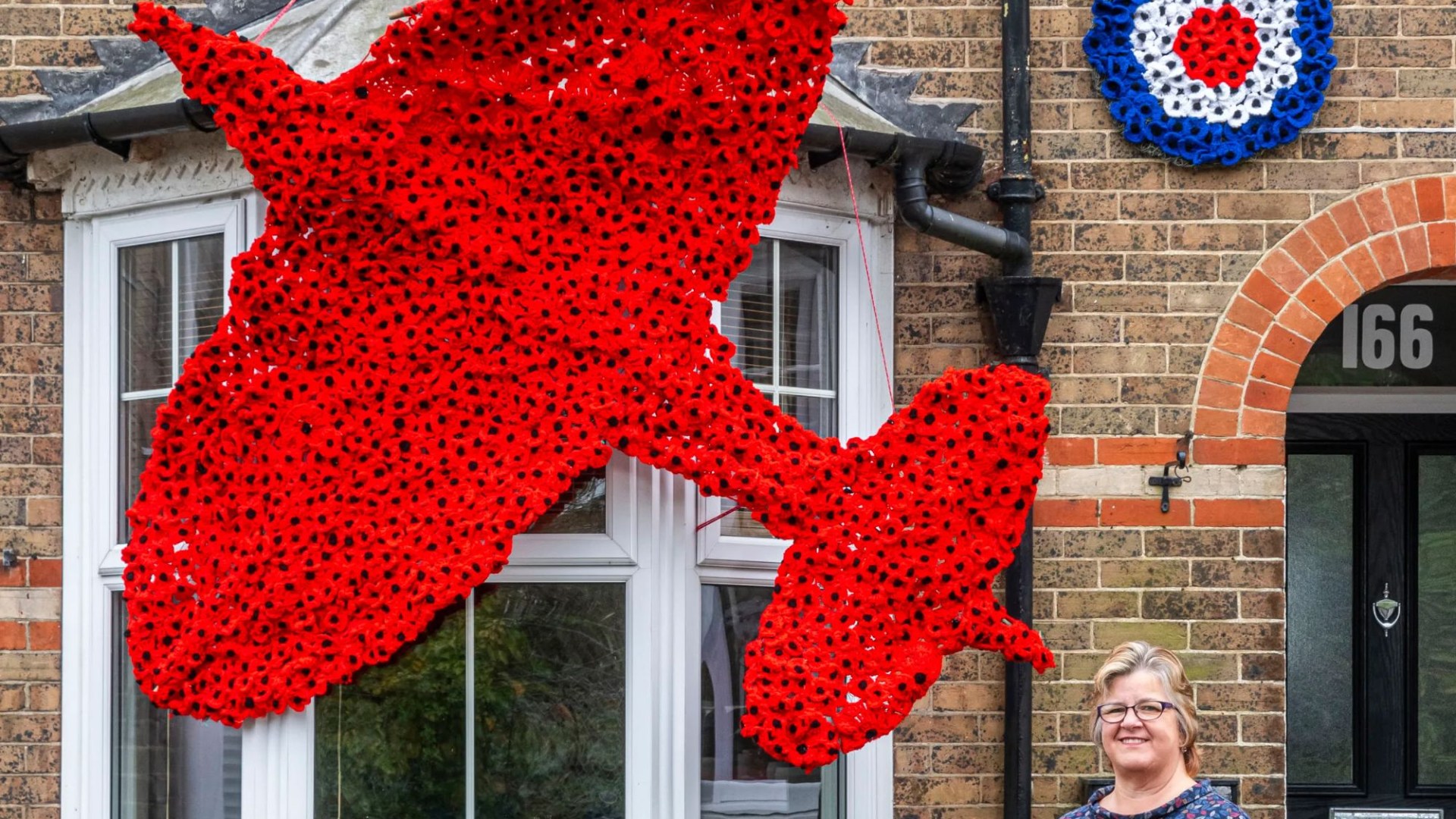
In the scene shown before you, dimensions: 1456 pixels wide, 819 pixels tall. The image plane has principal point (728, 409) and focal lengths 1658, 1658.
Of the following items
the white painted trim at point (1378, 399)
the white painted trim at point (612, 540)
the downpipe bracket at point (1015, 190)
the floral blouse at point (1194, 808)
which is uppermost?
the downpipe bracket at point (1015, 190)

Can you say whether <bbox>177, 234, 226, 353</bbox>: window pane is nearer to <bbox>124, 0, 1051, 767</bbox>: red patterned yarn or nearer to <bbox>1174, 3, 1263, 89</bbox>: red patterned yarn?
<bbox>124, 0, 1051, 767</bbox>: red patterned yarn

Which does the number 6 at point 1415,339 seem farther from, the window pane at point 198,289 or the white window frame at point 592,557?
the window pane at point 198,289

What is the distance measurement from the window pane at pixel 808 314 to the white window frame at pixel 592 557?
36mm

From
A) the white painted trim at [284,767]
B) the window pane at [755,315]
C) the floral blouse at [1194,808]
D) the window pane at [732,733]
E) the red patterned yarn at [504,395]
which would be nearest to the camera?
the floral blouse at [1194,808]

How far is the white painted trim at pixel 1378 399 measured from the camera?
6.18m

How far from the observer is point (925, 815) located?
484 centimetres

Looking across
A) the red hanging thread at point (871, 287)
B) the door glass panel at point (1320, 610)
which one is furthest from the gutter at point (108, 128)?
the door glass panel at point (1320, 610)

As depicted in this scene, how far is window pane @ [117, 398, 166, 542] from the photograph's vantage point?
464 cm

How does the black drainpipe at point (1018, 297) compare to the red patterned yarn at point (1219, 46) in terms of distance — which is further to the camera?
the red patterned yarn at point (1219, 46)

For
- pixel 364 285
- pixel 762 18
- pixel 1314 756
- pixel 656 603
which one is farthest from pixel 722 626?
pixel 1314 756

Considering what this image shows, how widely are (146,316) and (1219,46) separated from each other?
320cm

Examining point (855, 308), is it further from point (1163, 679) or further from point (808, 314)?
point (1163, 679)

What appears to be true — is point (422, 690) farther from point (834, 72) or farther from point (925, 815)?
point (834, 72)

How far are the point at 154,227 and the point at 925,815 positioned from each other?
9.02 feet
